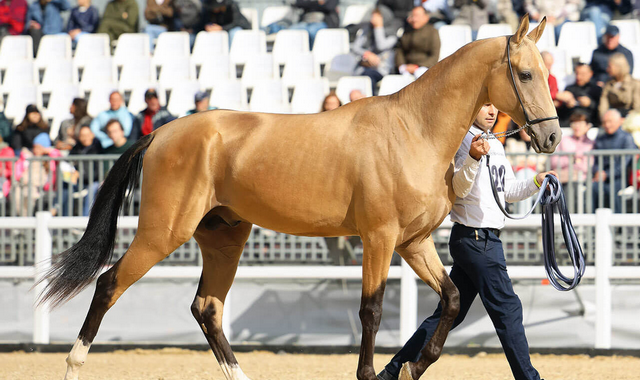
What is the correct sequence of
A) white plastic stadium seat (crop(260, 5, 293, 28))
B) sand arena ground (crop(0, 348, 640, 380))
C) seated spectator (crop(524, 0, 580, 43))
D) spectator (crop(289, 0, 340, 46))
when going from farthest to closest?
white plastic stadium seat (crop(260, 5, 293, 28))
spectator (crop(289, 0, 340, 46))
seated spectator (crop(524, 0, 580, 43))
sand arena ground (crop(0, 348, 640, 380))

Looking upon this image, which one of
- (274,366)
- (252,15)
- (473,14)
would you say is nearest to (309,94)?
(473,14)

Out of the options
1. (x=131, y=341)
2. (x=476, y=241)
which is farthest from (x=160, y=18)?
(x=476, y=241)

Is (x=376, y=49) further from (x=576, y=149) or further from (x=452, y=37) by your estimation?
(x=576, y=149)

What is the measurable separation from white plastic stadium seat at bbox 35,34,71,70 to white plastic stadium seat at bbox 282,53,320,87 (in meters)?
3.70

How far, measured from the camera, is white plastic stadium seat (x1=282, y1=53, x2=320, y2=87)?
11531mm

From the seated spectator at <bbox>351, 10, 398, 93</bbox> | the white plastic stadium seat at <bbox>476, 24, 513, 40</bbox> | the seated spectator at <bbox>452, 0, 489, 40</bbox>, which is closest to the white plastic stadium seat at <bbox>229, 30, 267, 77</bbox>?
the seated spectator at <bbox>351, 10, 398, 93</bbox>

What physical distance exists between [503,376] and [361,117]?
2581 mm

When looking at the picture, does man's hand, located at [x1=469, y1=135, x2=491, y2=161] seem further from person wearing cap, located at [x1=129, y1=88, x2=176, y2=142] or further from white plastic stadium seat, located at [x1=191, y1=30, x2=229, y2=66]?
white plastic stadium seat, located at [x1=191, y1=30, x2=229, y2=66]

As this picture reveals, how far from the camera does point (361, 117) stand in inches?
178

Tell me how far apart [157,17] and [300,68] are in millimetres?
2954

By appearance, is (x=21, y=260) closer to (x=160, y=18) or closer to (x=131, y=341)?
(x=131, y=341)

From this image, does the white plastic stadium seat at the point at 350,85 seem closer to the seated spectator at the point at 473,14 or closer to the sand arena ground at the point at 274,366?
the seated spectator at the point at 473,14

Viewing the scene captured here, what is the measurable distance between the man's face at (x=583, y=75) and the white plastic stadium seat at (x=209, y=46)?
206 inches

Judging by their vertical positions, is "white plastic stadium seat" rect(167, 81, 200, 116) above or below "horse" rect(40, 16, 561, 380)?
above
